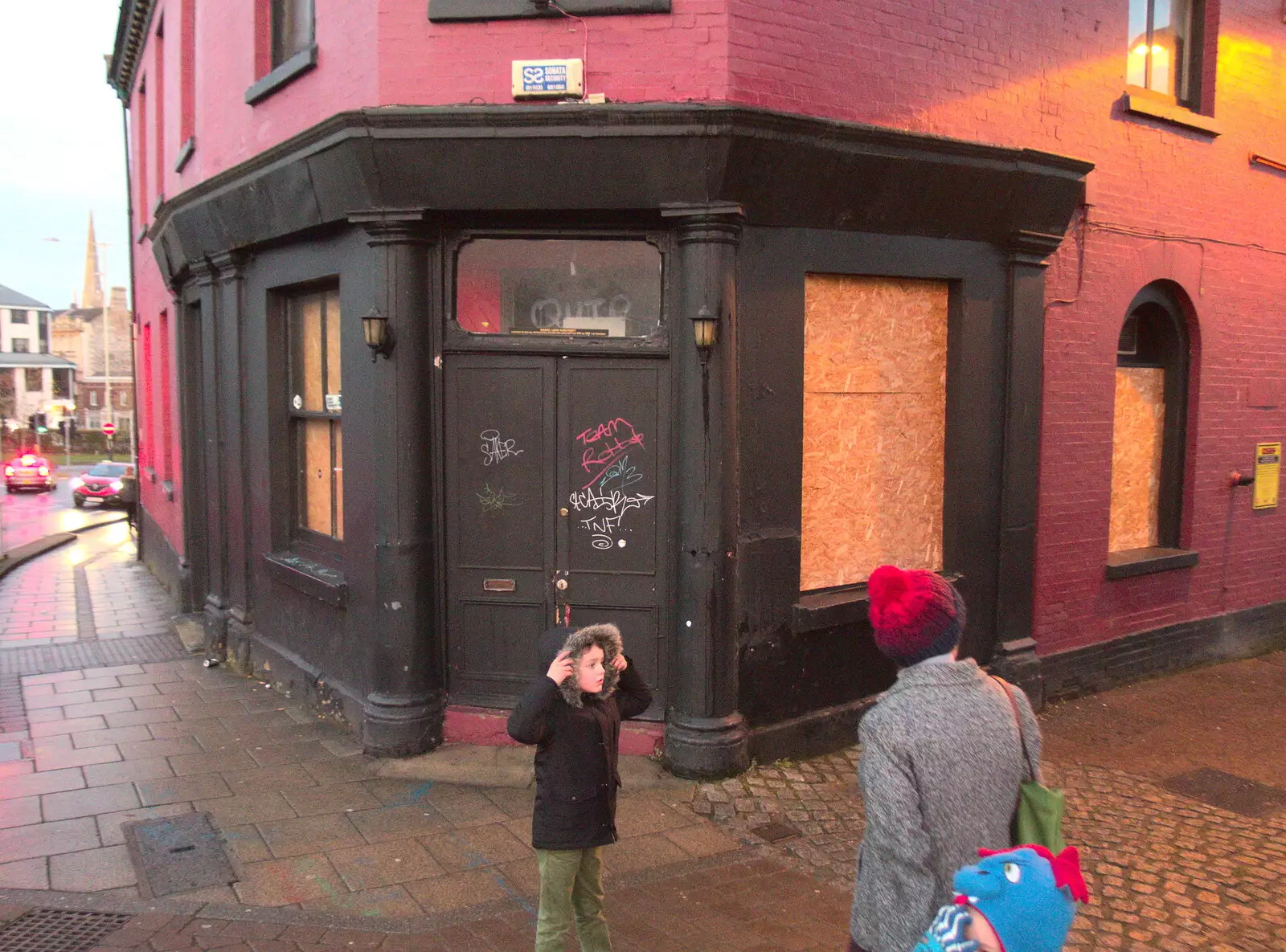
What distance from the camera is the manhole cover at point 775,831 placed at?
219 inches

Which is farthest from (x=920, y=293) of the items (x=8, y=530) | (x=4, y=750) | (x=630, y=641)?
(x=8, y=530)

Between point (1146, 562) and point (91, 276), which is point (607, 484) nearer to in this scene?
point (1146, 562)

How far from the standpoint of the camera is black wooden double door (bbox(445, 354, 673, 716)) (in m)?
6.56

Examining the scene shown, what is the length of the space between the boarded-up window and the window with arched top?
6471 mm

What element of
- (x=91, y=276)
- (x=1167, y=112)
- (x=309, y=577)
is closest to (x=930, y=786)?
(x=309, y=577)

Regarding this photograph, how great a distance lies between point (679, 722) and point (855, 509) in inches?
77.1

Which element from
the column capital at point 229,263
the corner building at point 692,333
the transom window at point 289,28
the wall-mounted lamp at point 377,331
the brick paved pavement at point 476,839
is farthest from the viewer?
the column capital at point 229,263

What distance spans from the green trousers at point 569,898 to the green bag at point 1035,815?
164 cm

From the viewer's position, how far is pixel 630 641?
6621mm

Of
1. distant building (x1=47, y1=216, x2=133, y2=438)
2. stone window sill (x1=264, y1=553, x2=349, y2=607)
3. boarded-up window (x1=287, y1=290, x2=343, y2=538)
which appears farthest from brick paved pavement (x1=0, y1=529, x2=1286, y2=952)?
distant building (x1=47, y1=216, x2=133, y2=438)

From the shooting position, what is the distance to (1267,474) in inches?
389

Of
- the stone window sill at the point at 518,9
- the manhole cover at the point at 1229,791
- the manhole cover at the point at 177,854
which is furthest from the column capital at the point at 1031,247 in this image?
the manhole cover at the point at 177,854

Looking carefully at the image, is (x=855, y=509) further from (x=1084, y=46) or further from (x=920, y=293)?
(x=1084, y=46)

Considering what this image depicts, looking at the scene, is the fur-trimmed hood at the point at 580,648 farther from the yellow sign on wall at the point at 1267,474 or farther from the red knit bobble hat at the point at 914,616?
the yellow sign on wall at the point at 1267,474
